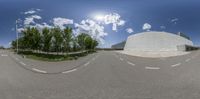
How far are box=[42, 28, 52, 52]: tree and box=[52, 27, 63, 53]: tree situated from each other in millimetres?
1448

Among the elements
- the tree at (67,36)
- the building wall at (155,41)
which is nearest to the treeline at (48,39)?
the tree at (67,36)

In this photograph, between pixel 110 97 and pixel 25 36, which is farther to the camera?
pixel 25 36

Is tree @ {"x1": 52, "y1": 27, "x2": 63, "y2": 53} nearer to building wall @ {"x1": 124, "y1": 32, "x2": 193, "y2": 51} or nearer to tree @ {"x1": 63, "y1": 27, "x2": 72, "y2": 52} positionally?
tree @ {"x1": 63, "y1": 27, "x2": 72, "y2": 52}

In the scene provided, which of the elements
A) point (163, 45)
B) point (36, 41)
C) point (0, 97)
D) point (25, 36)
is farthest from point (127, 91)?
point (163, 45)

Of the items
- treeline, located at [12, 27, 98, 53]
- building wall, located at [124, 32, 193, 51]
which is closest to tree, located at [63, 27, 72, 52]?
treeline, located at [12, 27, 98, 53]

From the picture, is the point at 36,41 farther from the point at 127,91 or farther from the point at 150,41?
the point at 150,41

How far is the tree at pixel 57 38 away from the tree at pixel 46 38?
4.75 ft

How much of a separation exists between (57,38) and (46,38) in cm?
373

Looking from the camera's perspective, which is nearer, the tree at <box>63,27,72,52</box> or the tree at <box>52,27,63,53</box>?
the tree at <box>52,27,63,53</box>

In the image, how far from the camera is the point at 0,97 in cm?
610

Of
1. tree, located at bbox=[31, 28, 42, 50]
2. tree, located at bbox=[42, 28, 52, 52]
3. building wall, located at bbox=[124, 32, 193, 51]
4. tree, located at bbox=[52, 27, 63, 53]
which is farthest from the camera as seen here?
building wall, located at bbox=[124, 32, 193, 51]

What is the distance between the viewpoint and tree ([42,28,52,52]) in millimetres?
54531

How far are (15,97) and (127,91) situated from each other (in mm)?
2761

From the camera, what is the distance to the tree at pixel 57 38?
52.8 meters
